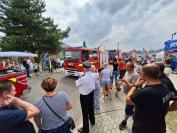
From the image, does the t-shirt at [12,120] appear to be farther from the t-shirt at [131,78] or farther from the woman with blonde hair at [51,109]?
the t-shirt at [131,78]

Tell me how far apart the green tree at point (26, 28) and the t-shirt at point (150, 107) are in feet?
78.6

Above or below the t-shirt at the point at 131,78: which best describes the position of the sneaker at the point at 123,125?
below

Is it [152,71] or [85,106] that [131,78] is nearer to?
[85,106]

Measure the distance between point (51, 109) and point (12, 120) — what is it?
3.00ft

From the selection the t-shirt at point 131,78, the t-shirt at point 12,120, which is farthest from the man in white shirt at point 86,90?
the t-shirt at point 12,120

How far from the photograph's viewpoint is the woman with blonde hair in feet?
10.4

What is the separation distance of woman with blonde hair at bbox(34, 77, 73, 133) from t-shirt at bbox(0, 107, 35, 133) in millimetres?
649

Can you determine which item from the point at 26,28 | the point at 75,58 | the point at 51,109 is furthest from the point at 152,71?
the point at 26,28

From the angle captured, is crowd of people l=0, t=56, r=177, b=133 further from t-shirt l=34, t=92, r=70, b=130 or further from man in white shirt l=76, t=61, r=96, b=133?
man in white shirt l=76, t=61, r=96, b=133

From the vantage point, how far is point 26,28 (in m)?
26.5

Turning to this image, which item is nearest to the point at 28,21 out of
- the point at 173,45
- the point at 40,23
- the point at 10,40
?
the point at 40,23

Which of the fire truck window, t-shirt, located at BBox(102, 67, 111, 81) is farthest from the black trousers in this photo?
the fire truck window

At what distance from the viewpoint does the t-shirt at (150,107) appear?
2781 millimetres

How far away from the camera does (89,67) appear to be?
17.6ft
